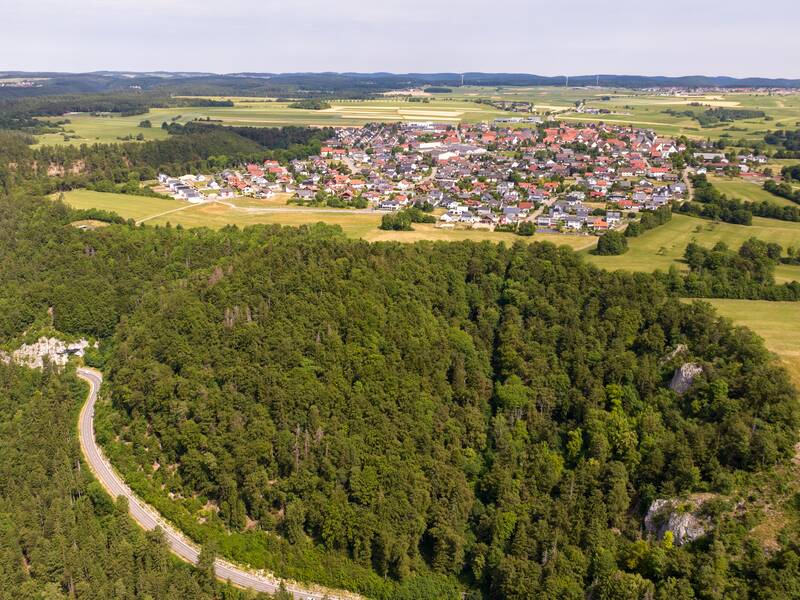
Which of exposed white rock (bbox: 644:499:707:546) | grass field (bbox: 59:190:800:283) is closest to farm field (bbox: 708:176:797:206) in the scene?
grass field (bbox: 59:190:800:283)

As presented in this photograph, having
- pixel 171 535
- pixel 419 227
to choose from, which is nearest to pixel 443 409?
pixel 171 535

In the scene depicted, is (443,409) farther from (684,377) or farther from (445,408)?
(684,377)

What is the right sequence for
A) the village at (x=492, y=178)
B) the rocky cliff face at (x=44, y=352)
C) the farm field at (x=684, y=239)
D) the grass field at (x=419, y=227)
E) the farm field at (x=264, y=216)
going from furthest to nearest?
the village at (x=492, y=178), the farm field at (x=264, y=216), the grass field at (x=419, y=227), the farm field at (x=684, y=239), the rocky cliff face at (x=44, y=352)

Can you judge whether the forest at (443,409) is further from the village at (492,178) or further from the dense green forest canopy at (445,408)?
the village at (492,178)

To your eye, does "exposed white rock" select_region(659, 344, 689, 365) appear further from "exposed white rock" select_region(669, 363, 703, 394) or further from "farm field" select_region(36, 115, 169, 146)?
"farm field" select_region(36, 115, 169, 146)

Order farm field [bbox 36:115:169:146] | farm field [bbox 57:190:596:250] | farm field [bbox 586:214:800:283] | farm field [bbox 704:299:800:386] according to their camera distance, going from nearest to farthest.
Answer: farm field [bbox 704:299:800:386], farm field [bbox 586:214:800:283], farm field [bbox 57:190:596:250], farm field [bbox 36:115:169:146]

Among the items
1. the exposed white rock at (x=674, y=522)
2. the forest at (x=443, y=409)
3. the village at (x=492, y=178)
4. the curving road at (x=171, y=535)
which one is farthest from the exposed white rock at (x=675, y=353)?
the village at (x=492, y=178)
